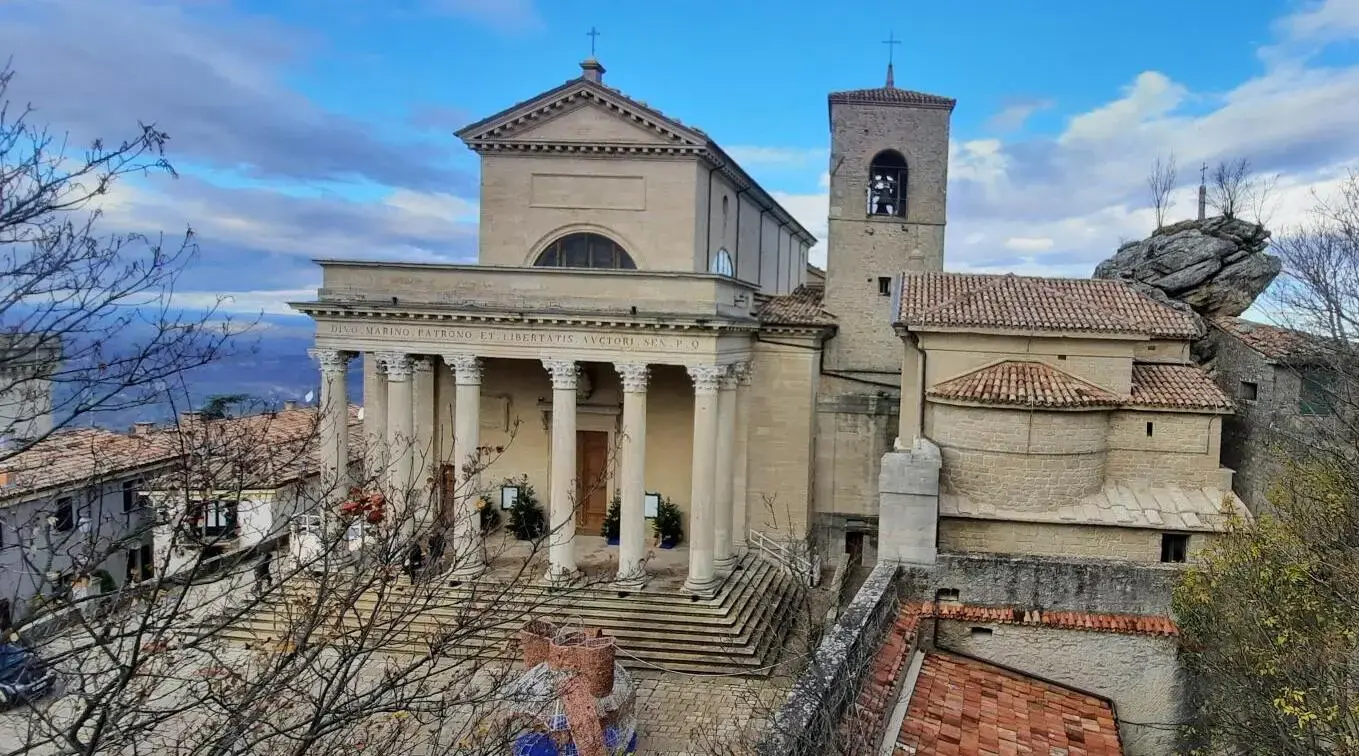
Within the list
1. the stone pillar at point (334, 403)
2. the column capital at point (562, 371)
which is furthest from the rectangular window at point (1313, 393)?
the stone pillar at point (334, 403)

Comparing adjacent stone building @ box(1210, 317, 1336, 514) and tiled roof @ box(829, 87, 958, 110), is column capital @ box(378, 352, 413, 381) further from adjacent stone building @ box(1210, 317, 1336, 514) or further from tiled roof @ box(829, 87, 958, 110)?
adjacent stone building @ box(1210, 317, 1336, 514)

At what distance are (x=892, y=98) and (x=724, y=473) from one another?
39.1 ft

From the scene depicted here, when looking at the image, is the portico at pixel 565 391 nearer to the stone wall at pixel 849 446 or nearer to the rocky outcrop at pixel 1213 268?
→ the stone wall at pixel 849 446

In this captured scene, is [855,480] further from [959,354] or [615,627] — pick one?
[615,627]

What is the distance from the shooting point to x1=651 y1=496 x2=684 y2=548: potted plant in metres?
23.7

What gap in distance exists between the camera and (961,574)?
13969mm

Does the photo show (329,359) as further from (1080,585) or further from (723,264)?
(1080,585)

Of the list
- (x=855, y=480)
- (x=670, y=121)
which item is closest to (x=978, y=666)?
(x=855, y=480)

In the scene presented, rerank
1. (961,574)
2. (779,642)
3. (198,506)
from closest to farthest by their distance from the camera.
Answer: (198,506) → (961,574) → (779,642)

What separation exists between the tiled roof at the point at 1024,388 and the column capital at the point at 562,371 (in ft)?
26.0

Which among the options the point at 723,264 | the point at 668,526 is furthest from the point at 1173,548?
the point at 723,264

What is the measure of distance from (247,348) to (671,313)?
12.1 m

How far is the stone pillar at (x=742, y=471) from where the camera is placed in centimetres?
2319

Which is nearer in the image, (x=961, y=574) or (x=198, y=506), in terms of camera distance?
(x=198, y=506)
